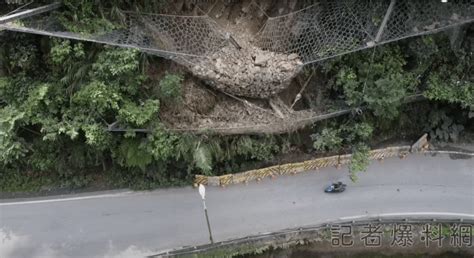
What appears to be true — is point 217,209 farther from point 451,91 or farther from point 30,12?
point 451,91

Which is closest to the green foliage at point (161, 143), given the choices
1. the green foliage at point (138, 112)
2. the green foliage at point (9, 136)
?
the green foliage at point (138, 112)

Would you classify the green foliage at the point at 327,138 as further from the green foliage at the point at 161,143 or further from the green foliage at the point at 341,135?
the green foliage at the point at 161,143

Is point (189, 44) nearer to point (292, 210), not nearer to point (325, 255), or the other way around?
point (292, 210)

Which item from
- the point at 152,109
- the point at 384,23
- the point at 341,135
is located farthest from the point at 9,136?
the point at 384,23

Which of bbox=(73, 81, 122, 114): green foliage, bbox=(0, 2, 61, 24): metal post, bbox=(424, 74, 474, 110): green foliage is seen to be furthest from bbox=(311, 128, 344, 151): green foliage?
bbox=(0, 2, 61, 24): metal post

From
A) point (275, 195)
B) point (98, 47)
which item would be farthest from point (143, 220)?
point (98, 47)

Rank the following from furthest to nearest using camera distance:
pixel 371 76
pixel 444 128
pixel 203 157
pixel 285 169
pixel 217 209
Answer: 1. pixel 444 128
2. pixel 285 169
3. pixel 217 209
4. pixel 371 76
5. pixel 203 157

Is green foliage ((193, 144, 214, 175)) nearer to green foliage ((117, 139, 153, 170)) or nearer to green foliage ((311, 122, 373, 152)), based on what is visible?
green foliage ((117, 139, 153, 170))

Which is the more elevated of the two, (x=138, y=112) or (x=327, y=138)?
(x=138, y=112)
